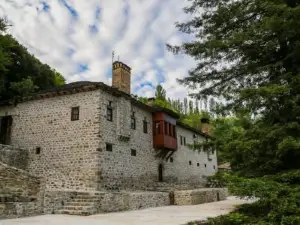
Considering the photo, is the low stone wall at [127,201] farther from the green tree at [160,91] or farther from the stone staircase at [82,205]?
the green tree at [160,91]

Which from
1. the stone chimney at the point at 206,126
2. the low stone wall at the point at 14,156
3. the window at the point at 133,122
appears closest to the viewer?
the low stone wall at the point at 14,156

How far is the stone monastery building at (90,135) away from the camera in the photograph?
14.9m

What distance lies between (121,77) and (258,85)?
34.9ft

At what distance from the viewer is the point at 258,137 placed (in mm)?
8352

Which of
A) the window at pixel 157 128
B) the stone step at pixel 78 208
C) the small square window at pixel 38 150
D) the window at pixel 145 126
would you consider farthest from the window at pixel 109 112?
the stone step at pixel 78 208

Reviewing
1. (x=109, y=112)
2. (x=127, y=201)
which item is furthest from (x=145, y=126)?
(x=127, y=201)

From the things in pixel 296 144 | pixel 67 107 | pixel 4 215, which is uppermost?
pixel 67 107

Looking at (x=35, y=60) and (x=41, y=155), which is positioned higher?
(x=35, y=60)

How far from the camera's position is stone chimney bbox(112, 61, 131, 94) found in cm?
1847

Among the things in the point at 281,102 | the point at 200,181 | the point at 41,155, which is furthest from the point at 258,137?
the point at 200,181

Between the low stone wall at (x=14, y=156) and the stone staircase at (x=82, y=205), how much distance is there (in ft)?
19.8

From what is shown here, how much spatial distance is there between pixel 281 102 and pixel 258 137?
129cm

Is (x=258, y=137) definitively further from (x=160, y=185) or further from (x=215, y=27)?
(x=160, y=185)

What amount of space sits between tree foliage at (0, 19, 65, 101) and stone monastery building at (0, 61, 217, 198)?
3436mm
